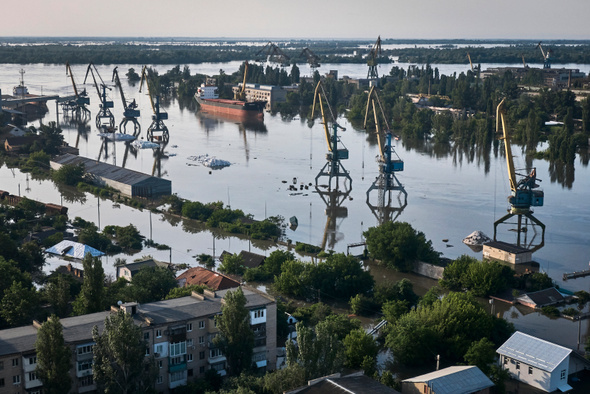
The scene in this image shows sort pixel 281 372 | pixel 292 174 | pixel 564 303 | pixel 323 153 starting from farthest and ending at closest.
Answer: pixel 323 153
pixel 292 174
pixel 564 303
pixel 281 372

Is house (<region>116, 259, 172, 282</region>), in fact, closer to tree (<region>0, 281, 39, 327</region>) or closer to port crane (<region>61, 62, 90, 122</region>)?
tree (<region>0, 281, 39, 327</region>)

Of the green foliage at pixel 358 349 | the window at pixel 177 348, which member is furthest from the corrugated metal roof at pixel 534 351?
the window at pixel 177 348

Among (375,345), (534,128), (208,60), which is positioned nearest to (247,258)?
(375,345)

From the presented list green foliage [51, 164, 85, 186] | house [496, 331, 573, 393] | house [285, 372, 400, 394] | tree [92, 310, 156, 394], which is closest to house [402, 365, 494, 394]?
house [285, 372, 400, 394]

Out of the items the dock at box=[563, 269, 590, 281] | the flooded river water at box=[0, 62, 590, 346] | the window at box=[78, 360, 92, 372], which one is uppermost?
the window at box=[78, 360, 92, 372]

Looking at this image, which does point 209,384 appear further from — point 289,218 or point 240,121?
point 240,121

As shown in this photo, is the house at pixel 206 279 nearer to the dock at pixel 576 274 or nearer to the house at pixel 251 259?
the house at pixel 251 259
